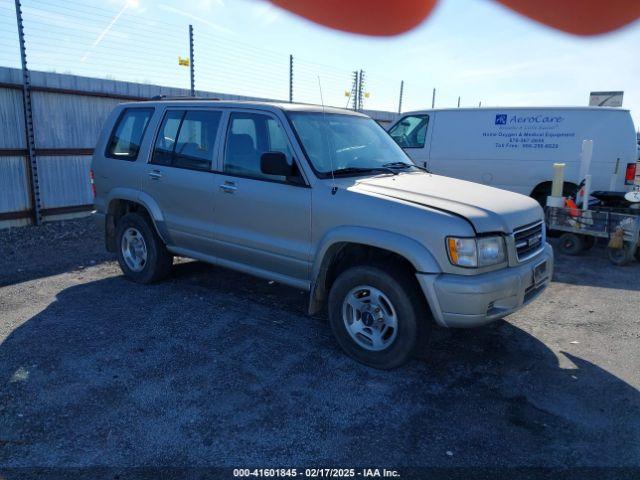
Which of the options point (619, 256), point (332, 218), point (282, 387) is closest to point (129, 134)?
point (332, 218)

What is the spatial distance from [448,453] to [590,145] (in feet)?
20.3

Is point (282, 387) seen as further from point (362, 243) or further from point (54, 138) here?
point (54, 138)

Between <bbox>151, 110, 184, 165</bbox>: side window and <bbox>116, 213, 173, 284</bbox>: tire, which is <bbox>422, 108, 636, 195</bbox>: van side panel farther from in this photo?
<bbox>116, 213, 173, 284</bbox>: tire

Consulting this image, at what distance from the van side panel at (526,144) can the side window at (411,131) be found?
190 mm

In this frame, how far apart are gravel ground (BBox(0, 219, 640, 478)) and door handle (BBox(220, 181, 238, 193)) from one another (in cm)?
125

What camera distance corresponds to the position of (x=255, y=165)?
14.8 feet

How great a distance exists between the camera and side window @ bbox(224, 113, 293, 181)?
4387mm

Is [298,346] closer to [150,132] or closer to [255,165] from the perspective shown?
[255,165]

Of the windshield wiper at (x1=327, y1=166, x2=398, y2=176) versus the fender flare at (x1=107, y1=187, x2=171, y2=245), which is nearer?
the windshield wiper at (x1=327, y1=166, x2=398, y2=176)

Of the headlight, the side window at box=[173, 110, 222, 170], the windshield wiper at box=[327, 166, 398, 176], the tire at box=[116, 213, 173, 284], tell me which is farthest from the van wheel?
the tire at box=[116, 213, 173, 284]

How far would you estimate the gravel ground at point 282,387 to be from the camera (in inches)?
112

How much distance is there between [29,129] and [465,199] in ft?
25.2

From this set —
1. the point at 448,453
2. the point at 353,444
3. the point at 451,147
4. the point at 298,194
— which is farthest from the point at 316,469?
the point at 451,147

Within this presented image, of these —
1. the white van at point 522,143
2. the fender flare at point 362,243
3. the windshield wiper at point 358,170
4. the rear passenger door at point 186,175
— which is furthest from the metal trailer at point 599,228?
the rear passenger door at point 186,175
